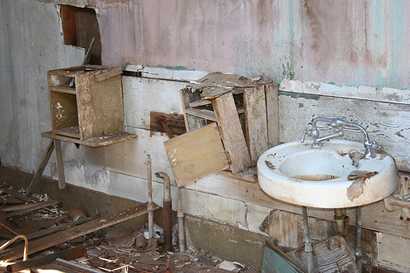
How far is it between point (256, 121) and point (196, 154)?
0.36 metres

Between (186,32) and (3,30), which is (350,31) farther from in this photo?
(3,30)

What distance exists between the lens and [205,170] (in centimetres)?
356

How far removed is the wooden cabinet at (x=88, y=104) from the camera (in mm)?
4098

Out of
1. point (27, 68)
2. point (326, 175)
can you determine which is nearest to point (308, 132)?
point (326, 175)

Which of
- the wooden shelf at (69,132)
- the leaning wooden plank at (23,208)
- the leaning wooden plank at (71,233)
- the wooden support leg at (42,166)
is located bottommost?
the leaning wooden plank at (23,208)

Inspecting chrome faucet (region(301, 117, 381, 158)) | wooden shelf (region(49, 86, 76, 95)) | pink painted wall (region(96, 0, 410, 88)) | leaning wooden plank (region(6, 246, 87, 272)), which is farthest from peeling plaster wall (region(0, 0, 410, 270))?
leaning wooden plank (region(6, 246, 87, 272))

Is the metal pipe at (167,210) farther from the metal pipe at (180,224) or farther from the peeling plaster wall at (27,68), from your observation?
the peeling plaster wall at (27,68)

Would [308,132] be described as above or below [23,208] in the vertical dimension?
above

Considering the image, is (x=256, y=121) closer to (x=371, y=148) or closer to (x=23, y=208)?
(x=371, y=148)

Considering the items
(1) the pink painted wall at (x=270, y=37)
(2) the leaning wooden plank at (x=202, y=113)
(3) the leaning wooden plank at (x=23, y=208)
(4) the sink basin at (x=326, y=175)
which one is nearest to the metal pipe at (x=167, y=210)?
(2) the leaning wooden plank at (x=202, y=113)

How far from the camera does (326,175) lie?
304 centimetres

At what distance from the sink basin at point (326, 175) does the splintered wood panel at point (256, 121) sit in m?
0.26

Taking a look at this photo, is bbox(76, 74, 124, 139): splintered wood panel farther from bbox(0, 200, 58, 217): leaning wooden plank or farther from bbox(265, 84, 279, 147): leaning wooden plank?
A: bbox(265, 84, 279, 147): leaning wooden plank

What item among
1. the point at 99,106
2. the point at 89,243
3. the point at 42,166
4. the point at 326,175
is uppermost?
the point at 99,106
